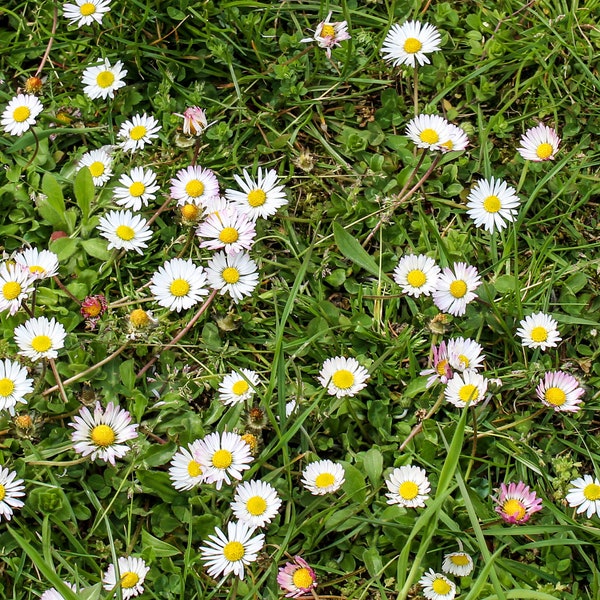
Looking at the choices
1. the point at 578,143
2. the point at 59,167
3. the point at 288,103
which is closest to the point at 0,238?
the point at 59,167

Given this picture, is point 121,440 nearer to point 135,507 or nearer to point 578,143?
point 135,507

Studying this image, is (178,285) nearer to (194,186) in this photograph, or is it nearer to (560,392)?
(194,186)

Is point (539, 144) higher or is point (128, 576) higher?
point (539, 144)

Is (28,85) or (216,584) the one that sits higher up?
(28,85)

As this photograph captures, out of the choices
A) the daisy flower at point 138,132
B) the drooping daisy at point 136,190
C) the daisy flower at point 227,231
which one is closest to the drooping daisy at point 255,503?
the daisy flower at point 227,231

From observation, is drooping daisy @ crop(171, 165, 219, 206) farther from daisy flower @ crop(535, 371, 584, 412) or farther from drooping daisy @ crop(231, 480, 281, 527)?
daisy flower @ crop(535, 371, 584, 412)

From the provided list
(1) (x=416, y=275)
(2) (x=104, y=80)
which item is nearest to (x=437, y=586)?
(1) (x=416, y=275)

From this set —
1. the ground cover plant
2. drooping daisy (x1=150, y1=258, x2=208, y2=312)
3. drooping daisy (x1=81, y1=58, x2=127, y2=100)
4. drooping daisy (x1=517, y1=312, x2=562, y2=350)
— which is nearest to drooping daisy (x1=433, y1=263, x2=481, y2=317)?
the ground cover plant
